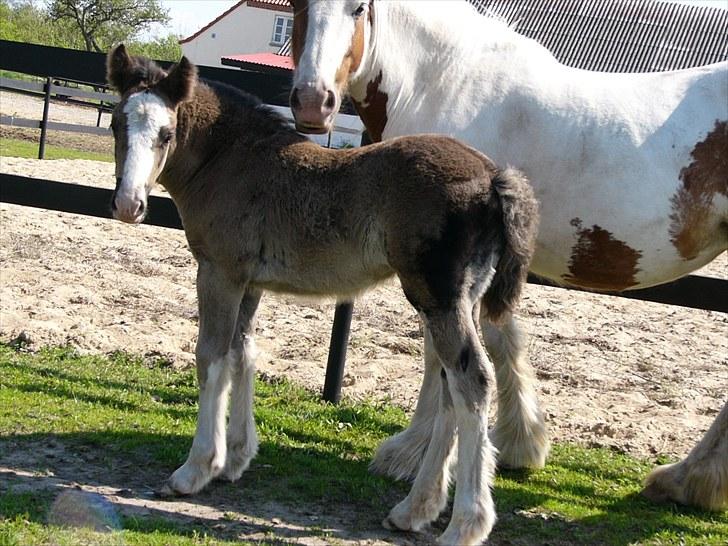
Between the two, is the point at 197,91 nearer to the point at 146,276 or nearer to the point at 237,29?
the point at 146,276

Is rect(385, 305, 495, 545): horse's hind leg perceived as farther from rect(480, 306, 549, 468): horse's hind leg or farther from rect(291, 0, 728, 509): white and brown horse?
rect(480, 306, 549, 468): horse's hind leg

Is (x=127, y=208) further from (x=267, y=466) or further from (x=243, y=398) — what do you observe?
(x=267, y=466)

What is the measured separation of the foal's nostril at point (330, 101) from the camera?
377 cm

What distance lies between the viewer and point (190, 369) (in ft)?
19.3

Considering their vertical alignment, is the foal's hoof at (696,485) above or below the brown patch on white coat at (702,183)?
below

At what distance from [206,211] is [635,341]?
174 inches

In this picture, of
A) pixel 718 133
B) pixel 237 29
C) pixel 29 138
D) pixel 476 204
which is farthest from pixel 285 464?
pixel 237 29

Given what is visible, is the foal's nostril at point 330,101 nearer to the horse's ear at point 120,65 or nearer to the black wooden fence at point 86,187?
the horse's ear at point 120,65

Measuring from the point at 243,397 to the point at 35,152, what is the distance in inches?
542

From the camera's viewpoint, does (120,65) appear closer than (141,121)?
No

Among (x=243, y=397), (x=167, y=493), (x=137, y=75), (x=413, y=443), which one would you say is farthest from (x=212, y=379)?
(x=137, y=75)

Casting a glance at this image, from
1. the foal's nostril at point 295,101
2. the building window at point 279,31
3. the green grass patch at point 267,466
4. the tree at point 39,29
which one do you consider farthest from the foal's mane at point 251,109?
the tree at point 39,29

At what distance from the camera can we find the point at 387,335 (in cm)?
686

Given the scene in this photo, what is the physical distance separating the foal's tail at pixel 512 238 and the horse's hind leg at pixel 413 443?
785 millimetres
